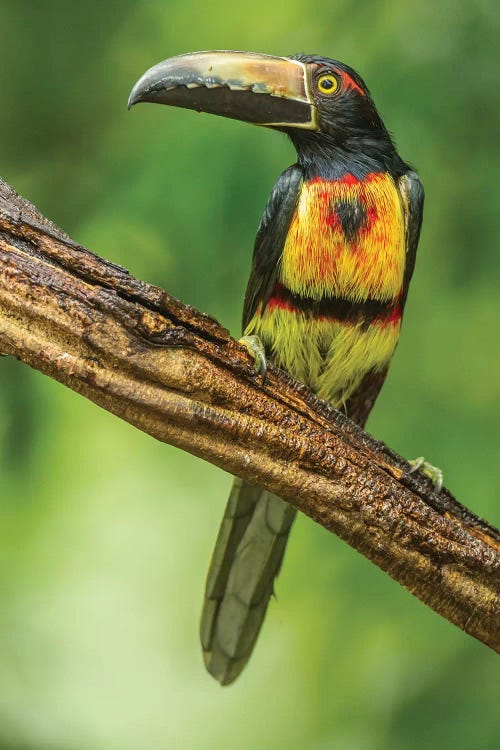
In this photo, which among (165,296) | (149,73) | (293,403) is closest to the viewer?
(165,296)

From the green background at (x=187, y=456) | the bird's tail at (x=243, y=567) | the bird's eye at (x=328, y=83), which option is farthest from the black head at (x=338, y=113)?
the bird's tail at (x=243, y=567)

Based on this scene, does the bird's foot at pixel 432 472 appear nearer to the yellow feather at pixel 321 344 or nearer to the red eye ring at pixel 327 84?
the yellow feather at pixel 321 344

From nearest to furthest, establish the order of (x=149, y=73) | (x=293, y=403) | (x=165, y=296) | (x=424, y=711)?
(x=165, y=296) → (x=293, y=403) → (x=149, y=73) → (x=424, y=711)

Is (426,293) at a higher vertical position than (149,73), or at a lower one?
higher

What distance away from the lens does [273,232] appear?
9.91 feet

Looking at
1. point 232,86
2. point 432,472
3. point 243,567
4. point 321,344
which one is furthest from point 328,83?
point 243,567

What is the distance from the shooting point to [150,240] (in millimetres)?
4059

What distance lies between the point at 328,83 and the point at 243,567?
1.85 meters

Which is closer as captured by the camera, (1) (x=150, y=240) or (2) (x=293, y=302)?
(2) (x=293, y=302)

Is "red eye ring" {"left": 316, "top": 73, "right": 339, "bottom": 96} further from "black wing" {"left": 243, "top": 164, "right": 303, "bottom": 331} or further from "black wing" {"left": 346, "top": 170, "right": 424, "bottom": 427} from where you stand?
"black wing" {"left": 346, "top": 170, "right": 424, "bottom": 427}

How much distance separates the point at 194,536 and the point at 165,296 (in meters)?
Result: 2.09

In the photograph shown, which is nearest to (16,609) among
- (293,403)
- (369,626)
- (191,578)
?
(191,578)

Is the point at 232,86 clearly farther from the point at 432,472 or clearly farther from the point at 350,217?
the point at 432,472

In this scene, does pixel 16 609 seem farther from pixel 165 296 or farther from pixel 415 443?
pixel 165 296
